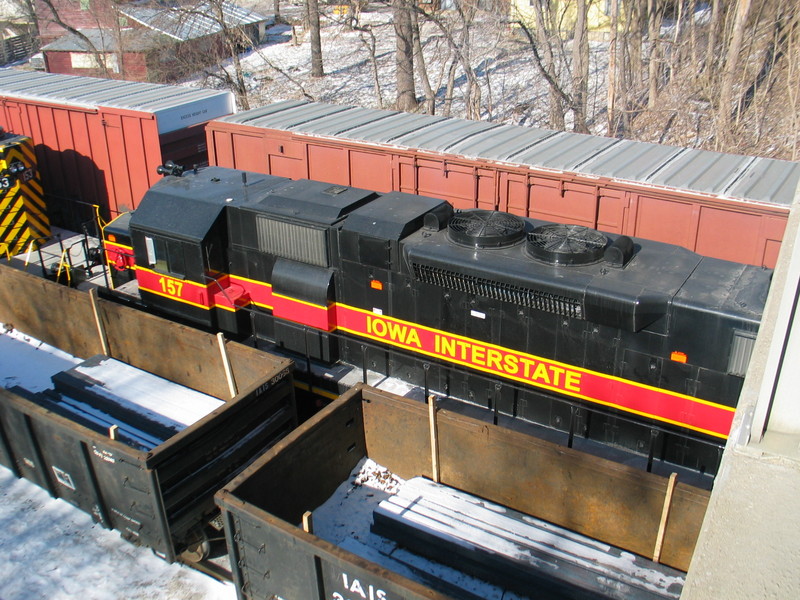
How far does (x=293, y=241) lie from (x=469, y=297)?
2634 mm

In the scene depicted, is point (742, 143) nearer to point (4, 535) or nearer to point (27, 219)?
point (27, 219)

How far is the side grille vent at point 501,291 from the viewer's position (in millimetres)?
8117

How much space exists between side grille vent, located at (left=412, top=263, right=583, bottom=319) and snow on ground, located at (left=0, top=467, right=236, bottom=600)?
165 inches

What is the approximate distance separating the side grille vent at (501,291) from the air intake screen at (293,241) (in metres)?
1.48

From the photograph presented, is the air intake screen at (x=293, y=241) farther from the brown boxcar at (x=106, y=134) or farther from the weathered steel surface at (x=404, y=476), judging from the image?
the brown boxcar at (x=106, y=134)

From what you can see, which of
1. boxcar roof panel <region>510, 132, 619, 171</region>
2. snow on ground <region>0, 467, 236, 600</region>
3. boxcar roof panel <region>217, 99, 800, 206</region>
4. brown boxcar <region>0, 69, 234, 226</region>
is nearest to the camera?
snow on ground <region>0, 467, 236, 600</region>

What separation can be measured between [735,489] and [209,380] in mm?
7507

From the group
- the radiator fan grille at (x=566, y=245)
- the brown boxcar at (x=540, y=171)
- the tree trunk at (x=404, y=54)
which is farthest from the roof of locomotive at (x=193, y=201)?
the tree trunk at (x=404, y=54)

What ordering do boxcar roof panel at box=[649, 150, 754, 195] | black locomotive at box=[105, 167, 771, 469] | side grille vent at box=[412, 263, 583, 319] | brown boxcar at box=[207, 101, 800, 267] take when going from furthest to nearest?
boxcar roof panel at box=[649, 150, 754, 195] < brown boxcar at box=[207, 101, 800, 267] < side grille vent at box=[412, 263, 583, 319] < black locomotive at box=[105, 167, 771, 469]

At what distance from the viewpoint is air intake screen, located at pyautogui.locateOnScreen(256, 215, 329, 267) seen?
9695 millimetres

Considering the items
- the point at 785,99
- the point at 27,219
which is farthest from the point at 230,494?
the point at 785,99

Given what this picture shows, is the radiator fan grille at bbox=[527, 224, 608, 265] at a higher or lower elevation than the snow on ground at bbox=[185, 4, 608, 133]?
higher

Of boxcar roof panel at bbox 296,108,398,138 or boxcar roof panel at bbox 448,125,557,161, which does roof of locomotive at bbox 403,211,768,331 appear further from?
boxcar roof panel at bbox 296,108,398,138

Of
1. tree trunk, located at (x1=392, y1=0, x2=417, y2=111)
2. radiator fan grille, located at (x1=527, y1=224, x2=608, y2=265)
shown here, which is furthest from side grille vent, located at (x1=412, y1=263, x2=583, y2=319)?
tree trunk, located at (x1=392, y1=0, x2=417, y2=111)
